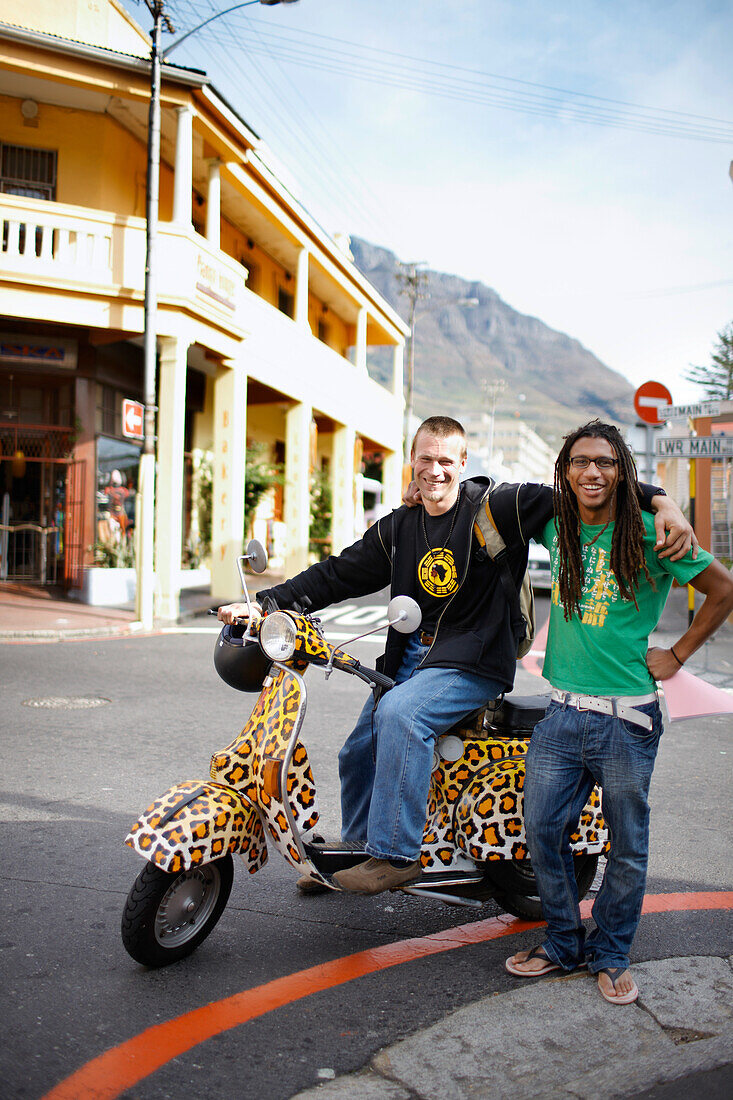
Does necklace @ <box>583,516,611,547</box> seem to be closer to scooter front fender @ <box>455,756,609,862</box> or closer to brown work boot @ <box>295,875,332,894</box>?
scooter front fender @ <box>455,756,609,862</box>

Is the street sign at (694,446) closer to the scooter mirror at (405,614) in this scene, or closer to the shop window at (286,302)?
the scooter mirror at (405,614)

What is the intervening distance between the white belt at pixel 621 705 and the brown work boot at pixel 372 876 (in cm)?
81

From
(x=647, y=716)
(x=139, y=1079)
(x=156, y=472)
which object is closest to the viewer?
(x=139, y=1079)

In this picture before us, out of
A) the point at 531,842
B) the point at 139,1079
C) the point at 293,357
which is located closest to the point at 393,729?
the point at 531,842

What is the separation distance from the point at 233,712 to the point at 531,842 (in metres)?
4.34

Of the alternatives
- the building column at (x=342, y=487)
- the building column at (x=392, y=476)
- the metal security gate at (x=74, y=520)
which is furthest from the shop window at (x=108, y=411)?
the building column at (x=392, y=476)

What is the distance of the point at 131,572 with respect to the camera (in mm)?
15250

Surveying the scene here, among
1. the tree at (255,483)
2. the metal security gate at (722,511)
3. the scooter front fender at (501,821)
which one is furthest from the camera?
the tree at (255,483)

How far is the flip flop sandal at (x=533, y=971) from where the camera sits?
3.01 meters

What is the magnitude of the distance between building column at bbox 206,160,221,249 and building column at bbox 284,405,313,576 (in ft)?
19.4

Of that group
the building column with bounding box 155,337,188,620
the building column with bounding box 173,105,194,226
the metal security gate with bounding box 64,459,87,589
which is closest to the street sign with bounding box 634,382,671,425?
the building column with bounding box 155,337,188,620

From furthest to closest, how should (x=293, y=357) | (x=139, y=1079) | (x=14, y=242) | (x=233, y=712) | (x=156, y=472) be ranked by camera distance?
(x=293, y=357) < (x=156, y=472) < (x=14, y=242) < (x=233, y=712) < (x=139, y=1079)

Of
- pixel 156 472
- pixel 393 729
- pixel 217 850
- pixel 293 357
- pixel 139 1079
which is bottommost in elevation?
pixel 139 1079

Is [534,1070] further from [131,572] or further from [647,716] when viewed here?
[131,572]
